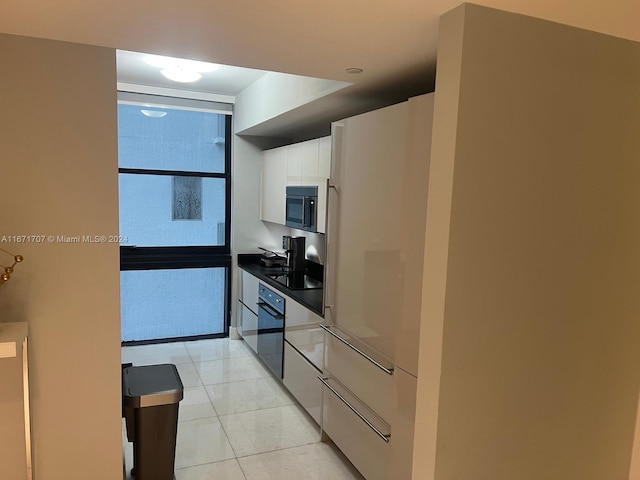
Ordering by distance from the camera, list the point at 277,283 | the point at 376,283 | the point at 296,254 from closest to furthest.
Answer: the point at 376,283
the point at 277,283
the point at 296,254

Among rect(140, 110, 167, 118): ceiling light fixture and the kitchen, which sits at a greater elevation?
rect(140, 110, 167, 118): ceiling light fixture

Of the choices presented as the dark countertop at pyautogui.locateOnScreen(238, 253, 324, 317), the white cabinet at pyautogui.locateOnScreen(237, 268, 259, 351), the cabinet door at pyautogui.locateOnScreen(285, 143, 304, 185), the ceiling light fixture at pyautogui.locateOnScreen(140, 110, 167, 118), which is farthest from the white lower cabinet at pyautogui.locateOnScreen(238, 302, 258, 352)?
the ceiling light fixture at pyautogui.locateOnScreen(140, 110, 167, 118)

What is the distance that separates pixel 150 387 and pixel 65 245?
0.89 m

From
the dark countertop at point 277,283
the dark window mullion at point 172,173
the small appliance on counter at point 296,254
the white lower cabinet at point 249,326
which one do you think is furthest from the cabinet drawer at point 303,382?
the dark window mullion at point 172,173

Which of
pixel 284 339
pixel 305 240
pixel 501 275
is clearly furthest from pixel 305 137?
pixel 501 275

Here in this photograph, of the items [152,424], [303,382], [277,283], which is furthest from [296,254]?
[152,424]

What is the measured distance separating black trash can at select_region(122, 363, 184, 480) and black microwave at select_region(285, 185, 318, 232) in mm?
1621

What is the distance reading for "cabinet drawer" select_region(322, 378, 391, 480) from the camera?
237 centimetres

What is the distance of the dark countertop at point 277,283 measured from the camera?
3.26 meters

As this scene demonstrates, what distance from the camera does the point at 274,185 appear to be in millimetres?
4586

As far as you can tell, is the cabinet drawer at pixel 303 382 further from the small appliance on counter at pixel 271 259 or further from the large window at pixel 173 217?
the large window at pixel 173 217

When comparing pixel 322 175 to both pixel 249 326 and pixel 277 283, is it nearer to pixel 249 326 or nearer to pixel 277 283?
pixel 277 283

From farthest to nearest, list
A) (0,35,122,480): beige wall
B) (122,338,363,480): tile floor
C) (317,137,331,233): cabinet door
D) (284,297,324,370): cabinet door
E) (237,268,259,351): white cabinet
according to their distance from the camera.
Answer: (237,268,259,351): white cabinet → (317,137,331,233): cabinet door → (284,297,324,370): cabinet door → (122,338,363,480): tile floor → (0,35,122,480): beige wall

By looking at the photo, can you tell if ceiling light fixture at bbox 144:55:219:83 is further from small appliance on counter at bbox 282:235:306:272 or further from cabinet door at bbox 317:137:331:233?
small appliance on counter at bbox 282:235:306:272
